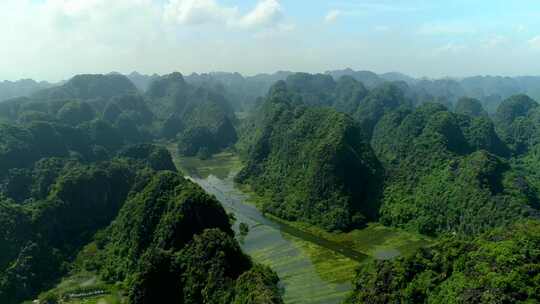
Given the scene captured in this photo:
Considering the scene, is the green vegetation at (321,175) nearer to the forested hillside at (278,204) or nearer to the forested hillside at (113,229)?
the forested hillside at (278,204)

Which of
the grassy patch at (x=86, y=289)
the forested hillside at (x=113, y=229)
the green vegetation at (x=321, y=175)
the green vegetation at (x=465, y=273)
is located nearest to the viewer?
the green vegetation at (x=465, y=273)

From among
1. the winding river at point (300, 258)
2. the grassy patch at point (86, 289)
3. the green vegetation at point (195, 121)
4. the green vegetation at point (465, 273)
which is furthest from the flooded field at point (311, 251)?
the green vegetation at point (195, 121)

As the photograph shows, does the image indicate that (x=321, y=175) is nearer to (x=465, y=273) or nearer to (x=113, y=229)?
(x=113, y=229)

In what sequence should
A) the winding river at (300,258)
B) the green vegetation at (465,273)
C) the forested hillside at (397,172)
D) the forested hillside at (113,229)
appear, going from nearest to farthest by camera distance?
the green vegetation at (465,273) → the forested hillside at (113,229) → the winding river at (300,258) → the forested hillside at (397,172)

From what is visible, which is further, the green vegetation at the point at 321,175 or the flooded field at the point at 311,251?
the green vegetation at the point at 321,175

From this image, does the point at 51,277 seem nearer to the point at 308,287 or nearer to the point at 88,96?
the point at 308,287

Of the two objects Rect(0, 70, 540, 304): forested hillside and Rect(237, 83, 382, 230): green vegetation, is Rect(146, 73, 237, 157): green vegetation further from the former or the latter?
Rect(237, 83, 382, 230): green vegetation

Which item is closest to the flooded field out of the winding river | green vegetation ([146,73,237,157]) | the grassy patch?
the winding river

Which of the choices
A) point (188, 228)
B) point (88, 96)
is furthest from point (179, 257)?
point (88, 96)

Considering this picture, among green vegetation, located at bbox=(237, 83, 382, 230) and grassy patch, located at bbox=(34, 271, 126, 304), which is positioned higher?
green vegetation, located at bbox=(237, 83, 382, 230)

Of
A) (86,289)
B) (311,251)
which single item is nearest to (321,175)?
(311,251)

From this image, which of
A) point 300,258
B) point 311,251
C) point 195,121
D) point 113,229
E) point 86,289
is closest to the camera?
point 86,289
